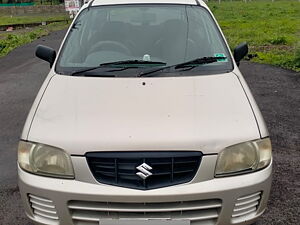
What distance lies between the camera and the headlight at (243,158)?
8.28 ft

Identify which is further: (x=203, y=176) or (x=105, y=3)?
(x=105, y=3)

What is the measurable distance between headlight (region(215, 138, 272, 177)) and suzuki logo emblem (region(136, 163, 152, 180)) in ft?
1.39

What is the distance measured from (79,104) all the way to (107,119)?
0.33 m

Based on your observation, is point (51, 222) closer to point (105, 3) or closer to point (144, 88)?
point (144, 88)

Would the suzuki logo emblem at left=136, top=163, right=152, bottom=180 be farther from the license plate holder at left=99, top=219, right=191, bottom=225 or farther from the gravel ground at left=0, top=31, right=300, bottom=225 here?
the gravel ground at left=0, top=31, right=300, bottom=225

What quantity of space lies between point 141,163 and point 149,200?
0.22 metres

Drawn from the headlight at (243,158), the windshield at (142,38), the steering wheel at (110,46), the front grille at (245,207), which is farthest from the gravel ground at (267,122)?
the steering wheel at (110,46)

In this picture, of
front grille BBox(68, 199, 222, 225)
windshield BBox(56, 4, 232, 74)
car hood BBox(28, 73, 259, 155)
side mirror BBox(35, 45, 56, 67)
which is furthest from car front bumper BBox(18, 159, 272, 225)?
side mirror BBox(35, 45, 56, 67)

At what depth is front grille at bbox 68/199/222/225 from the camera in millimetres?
2453

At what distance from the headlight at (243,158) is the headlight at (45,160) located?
0.94 metres

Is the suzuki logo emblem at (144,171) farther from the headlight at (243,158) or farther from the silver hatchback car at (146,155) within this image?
the headlight at (243,158)

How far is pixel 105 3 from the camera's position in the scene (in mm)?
4211

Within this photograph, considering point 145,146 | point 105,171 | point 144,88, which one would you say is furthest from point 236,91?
point 105,171

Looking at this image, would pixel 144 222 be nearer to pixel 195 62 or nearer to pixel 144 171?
pixel 144 171
